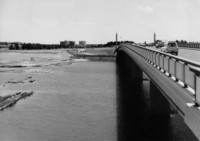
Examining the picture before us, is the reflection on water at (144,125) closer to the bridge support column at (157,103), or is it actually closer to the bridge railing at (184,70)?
the bridge support column at (157,103)

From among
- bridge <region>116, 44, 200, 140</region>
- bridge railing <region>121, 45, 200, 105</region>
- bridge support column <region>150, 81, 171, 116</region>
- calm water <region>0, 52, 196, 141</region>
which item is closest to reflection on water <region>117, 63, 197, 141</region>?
calm water <region>0, 52, 196, 141</region>

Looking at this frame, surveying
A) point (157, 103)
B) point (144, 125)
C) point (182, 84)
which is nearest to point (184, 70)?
point (182, 84)

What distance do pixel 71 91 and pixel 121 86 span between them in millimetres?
9507

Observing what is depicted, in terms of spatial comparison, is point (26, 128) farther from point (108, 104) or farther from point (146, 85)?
point (146, 85)

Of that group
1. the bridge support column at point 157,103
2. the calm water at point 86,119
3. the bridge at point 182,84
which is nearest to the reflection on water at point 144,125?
the calm water at point 86,119

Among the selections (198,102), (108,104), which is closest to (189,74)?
(198,102)

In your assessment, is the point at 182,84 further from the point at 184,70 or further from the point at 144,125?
the point at 144,125

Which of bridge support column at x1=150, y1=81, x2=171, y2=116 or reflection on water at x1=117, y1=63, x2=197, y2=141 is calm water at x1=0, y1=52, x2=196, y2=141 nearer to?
reflection on water at x1=117, y1=63, x2=197, y2=141

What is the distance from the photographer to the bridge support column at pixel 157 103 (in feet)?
98.0

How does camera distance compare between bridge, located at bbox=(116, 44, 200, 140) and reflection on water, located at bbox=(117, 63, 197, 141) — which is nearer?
bridge, located at bbox=(116, 44, 200, 140)

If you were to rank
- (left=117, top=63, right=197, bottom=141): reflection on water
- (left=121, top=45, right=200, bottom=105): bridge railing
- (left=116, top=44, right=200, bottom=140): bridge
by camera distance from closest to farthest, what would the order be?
(left=116, top=44, right=200, bottom=140): bridge, (left=121, top=45, right=200, bottom=105): bridge railing, (left=117, top=63, right=197, bottom=141): reflection on water

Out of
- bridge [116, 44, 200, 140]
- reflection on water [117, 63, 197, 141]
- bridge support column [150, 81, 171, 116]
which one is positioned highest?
bridge [116, 44, 200, 140]

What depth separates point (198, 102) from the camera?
10.4 metres

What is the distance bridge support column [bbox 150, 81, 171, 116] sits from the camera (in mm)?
29859
